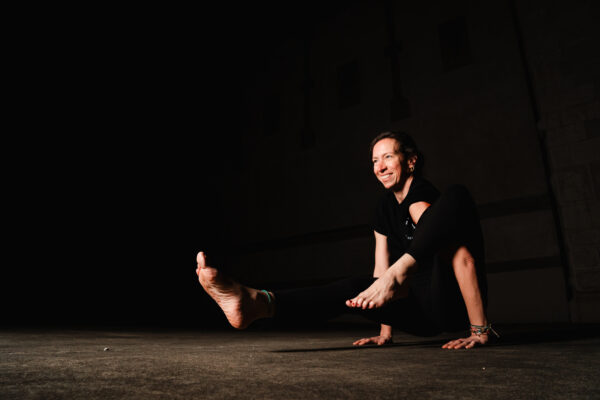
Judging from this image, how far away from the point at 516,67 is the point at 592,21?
86 centimetres

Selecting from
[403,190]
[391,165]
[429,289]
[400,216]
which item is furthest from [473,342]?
[391,165]

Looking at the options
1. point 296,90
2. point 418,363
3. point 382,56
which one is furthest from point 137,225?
point 418,363

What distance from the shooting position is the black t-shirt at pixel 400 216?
1.88m

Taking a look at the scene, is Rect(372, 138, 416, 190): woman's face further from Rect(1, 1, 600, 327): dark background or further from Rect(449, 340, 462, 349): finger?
Rect(1, 1, 600, 327): dark background

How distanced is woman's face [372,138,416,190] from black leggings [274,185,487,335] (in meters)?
0.38

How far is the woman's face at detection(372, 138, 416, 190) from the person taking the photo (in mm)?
2020

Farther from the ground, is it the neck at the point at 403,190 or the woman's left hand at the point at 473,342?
the neck at the point at 403,190

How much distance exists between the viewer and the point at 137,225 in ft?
28.2

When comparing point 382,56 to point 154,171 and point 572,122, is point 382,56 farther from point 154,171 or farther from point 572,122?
point 154,171

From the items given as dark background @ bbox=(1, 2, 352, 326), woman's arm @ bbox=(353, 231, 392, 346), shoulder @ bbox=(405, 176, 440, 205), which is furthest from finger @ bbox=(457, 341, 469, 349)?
dark background @ bbox=(1, 2, 352, 326)

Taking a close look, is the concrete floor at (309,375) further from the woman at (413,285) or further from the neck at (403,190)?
the neck at (403,190)

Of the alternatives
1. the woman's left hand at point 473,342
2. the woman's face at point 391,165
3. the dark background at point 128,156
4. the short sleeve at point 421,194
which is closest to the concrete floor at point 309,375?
the woman's left hand at point 473,342

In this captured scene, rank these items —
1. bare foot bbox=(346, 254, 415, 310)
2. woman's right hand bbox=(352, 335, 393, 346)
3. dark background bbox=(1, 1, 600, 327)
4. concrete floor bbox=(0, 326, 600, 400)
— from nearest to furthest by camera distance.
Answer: concrete floor bbox=(0, 326, 600, 400)
bare foot bbox=(346, 254, 415, 310)
woman's right hand bbox=(352, 335, 393, 346)
dark background bbox=(1, 1, 600, 327)

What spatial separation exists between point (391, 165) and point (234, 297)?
1.04m
